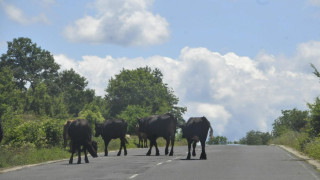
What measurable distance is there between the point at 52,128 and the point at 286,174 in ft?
62.9

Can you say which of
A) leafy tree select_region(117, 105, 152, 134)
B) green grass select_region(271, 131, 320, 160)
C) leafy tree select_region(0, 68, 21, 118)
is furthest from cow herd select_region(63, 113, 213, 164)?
leafy tree select_region(0, 68, 21, 118)

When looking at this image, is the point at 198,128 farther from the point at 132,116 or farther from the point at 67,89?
the point at 67,89

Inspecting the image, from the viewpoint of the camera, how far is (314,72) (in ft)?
95.9

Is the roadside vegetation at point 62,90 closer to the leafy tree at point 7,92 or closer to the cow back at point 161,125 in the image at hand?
the leafy tree at point 7,92

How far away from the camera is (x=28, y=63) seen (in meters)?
120

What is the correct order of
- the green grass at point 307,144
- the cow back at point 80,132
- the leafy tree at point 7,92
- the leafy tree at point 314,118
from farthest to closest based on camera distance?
the leafy tree at point 7,92 → the leafy tree at point 314,118 → the green grass at point 307,144 → the cow back at point 80,132

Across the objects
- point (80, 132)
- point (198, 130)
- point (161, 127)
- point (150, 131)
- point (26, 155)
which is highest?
point (161, 127)

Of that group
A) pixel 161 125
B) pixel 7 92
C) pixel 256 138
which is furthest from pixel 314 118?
pixel 7 92

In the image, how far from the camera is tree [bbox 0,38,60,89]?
116812 millimetres

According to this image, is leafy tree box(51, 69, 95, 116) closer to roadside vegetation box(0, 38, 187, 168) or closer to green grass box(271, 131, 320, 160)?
roadside vegetation box(0, 38, 187, 168)

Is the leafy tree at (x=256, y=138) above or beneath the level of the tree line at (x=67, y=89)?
beneath

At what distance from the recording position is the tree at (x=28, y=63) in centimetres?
11681

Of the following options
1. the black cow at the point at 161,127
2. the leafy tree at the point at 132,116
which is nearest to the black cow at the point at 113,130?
the black cow at the point at 161,127

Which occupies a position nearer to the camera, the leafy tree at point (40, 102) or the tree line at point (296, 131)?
the tree line at point (296, 131)
